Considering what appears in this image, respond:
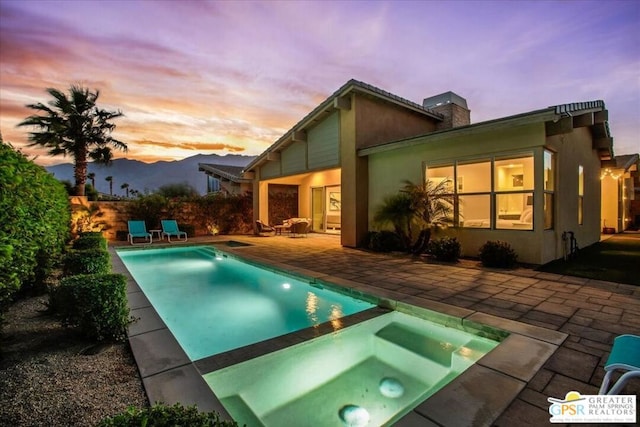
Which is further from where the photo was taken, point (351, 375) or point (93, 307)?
point (351, 375)

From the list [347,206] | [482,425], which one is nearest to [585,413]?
[482,425]

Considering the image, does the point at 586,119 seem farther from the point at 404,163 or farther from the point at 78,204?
the point at 78,204

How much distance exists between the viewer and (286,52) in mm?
11273

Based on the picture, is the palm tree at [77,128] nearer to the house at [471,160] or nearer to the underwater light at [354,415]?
the house at [471,160]

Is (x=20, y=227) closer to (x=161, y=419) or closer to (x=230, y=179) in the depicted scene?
(x=161, y=419)

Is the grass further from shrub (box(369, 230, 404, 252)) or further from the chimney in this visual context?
the chimney

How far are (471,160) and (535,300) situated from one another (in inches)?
190

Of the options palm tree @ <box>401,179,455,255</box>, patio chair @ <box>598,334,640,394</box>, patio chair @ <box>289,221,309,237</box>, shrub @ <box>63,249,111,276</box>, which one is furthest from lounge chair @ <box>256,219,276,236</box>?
patio chair @ <box>598,334,640,394</box>

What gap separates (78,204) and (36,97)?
16.5 ft

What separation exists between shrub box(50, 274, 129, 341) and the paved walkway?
3468mm

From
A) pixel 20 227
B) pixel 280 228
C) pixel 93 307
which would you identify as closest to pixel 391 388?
pixel 93 307

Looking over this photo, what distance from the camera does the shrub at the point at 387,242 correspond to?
959cm

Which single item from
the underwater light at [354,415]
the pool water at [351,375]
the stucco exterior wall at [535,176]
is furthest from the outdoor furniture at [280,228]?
the underwater light at [354,415]

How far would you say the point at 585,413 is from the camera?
2111mm
